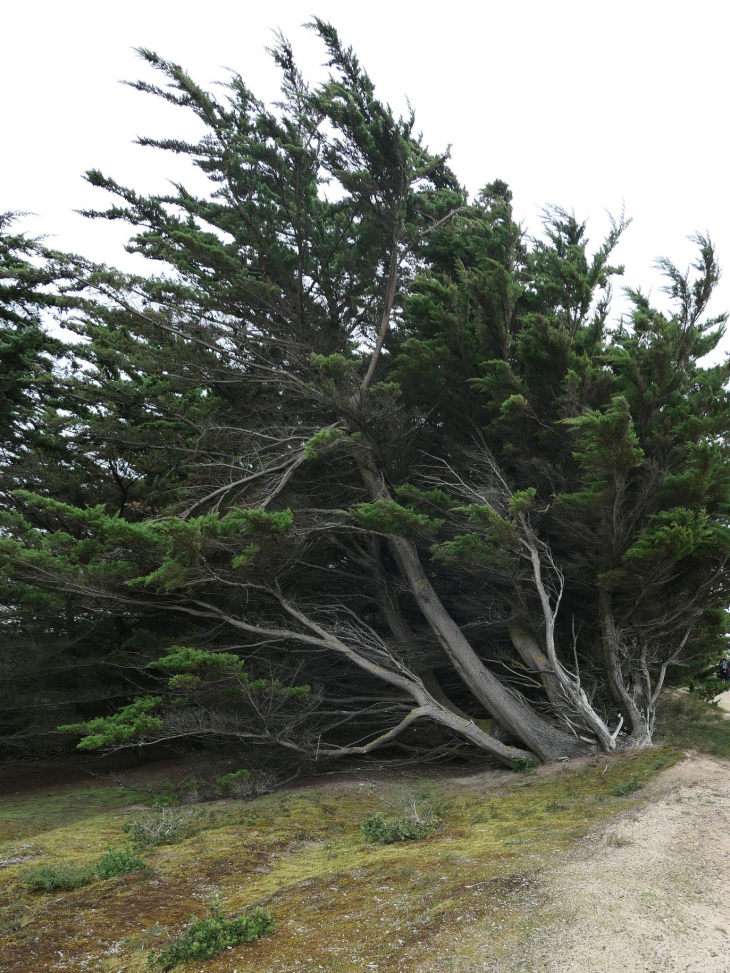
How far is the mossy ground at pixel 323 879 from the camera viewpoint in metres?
3.75

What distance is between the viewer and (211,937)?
3.87 metres

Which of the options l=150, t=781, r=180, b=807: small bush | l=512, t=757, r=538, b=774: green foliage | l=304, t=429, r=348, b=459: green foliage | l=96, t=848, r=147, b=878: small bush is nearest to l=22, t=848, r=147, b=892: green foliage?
l=96, t=848, r=147, b=878: small bush

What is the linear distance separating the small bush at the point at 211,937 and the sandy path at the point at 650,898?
172cm

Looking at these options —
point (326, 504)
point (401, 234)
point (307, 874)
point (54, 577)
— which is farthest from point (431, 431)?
point (307, 874)

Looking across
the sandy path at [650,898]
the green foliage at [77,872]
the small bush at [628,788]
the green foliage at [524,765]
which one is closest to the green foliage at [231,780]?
the green foliage at [77,872]

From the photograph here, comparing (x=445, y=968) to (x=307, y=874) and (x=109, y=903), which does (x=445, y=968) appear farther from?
(x=109, y=903)

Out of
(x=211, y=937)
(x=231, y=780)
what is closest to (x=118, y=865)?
(x=211, y=937)

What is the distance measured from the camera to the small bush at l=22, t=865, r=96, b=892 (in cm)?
505

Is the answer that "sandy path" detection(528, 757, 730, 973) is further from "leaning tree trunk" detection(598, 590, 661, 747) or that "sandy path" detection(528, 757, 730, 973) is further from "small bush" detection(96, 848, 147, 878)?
"small bush" detection(96, 848, 147, 878)

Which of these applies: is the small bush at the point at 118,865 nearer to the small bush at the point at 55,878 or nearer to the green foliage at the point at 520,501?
the small bush at the point at 55,878

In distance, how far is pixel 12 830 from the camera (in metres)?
7.66

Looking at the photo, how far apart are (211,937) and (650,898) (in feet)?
8.99

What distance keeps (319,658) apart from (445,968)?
7.32 meters

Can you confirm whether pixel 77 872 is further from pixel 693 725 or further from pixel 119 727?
pixel 693 725
